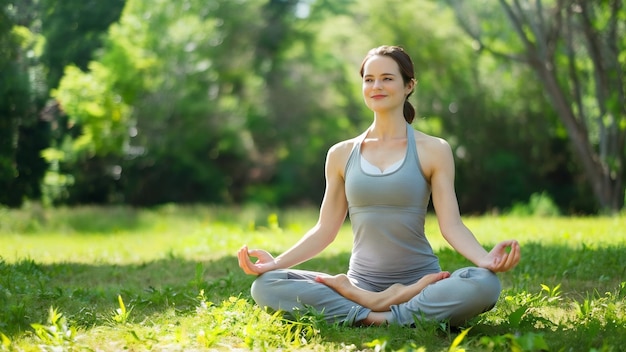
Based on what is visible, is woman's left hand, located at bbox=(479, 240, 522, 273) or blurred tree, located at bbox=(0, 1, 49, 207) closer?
woman's left hand, located at bbox=(479, 240, 522, 273)

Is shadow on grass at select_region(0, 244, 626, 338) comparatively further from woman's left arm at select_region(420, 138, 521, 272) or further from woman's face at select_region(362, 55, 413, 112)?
woman's face at select_region(362, 55, 413, 112)

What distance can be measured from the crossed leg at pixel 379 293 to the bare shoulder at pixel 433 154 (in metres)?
0.51

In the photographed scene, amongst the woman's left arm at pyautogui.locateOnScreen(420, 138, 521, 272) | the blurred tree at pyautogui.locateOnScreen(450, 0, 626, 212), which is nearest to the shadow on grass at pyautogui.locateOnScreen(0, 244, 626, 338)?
the woman's left arm at pyautogui.locateOnScreen(420, 138, 521, 272)

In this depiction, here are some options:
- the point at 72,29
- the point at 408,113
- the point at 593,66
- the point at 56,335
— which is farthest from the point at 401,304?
the point at 593,66

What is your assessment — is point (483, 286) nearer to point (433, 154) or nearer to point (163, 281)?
point (433, 154)

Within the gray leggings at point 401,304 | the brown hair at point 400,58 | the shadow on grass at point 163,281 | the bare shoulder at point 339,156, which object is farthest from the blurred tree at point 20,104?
the gray leggings at point 401,304

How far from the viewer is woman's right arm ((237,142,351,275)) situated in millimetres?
3928

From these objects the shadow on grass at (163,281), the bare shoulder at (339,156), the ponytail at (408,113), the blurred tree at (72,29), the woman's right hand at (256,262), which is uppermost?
the blurred tree at (72,29)

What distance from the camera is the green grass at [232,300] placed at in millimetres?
3354

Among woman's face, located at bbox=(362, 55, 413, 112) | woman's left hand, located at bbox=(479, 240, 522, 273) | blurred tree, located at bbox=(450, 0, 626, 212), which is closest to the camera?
woman's left hand, located at bbox=(479, 240, 522, 273)

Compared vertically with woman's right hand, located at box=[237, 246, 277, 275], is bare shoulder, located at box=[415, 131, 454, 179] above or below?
above

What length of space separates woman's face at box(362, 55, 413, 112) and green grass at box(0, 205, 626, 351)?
1.10m

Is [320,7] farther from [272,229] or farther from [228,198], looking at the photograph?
[272,229]

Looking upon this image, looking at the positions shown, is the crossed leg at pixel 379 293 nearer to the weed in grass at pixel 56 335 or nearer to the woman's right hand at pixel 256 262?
the woman's right hand at pixel 256 262
